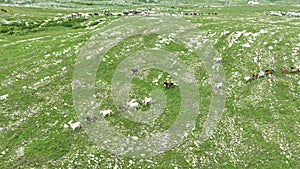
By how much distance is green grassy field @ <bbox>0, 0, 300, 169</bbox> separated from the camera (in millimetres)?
20281

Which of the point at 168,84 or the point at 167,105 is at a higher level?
the point at 168,84

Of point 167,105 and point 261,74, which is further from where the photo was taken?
point 261,74

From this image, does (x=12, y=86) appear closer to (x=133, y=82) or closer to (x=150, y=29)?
(x=133, y=82)

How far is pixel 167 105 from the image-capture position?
26.3 metres

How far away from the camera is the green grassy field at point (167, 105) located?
798 inches

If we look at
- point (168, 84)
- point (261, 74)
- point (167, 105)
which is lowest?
point (167, 105)

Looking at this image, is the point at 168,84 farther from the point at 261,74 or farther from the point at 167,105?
the point at 261,74

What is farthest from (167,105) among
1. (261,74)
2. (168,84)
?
(261,74)

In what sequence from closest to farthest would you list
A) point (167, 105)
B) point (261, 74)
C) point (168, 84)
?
point (167, 105), point (168, 84), point (261, 74)

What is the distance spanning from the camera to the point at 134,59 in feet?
112

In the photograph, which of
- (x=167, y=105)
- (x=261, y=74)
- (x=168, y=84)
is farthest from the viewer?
(x=261, y=74)

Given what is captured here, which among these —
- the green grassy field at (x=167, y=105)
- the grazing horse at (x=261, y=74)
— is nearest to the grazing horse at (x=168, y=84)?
the green grassy field at (x=167, y=105)

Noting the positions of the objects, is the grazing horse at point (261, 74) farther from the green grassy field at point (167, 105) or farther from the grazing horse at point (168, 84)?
the grazing horse at point (168, 84)

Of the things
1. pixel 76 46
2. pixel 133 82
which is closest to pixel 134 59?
pixel 133 82
